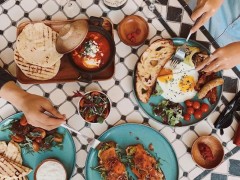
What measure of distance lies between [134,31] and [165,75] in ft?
1.18

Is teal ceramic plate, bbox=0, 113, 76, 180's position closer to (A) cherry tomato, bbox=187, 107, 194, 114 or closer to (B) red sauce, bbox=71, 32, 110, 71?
(B) red sauce, bbox=71, 32, 110, 71

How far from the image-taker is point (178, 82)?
8.63ft

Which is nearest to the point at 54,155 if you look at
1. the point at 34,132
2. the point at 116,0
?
the point at 34,132

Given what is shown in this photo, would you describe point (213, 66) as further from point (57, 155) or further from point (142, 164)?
point (57, 155)

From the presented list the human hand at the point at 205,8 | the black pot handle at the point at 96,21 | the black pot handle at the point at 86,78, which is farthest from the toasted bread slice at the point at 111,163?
the human hand at the point at 205,8

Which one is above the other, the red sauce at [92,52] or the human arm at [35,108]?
the red sauce at [92,52]

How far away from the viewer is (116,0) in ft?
8.57

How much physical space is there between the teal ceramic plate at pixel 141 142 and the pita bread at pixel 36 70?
0.53 meters

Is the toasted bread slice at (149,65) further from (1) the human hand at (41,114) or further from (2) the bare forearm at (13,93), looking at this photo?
(2) the bare forearm at (13,93)

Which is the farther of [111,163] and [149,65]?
[149,65]

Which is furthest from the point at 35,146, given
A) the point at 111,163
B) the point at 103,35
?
the point at 103,35

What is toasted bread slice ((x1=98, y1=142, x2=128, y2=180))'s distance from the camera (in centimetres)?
249

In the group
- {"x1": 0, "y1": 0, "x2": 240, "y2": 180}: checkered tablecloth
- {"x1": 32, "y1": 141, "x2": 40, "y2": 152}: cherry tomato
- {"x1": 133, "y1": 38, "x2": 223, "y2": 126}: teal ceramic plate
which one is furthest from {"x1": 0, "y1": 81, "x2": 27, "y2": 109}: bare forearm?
{"x1": 133, "y1": 38, "x2": 223, "y2": 126}: teal ceramic plate

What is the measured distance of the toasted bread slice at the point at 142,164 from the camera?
2.52 m
